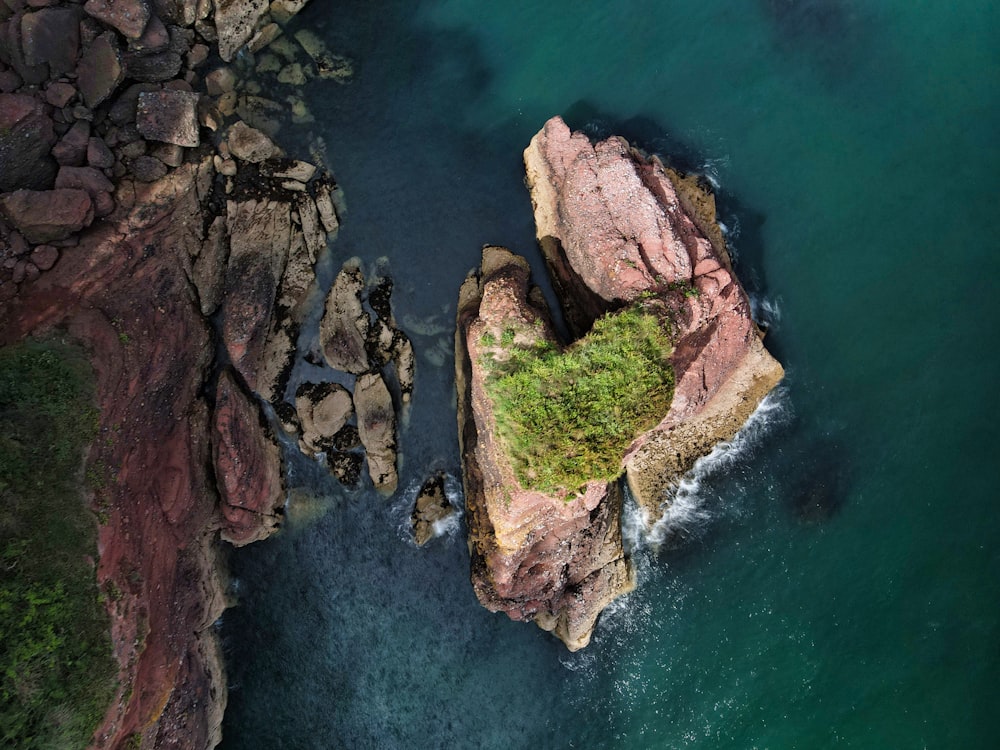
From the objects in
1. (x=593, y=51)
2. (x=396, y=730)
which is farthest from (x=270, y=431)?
(x=593, y=51)

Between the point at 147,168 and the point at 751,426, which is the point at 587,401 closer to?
the point at 751,426

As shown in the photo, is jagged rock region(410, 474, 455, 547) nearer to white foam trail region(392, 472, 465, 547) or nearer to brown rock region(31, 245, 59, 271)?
white foam trail region(392, 472, 465, 547)

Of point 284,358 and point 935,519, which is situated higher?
point 935,519

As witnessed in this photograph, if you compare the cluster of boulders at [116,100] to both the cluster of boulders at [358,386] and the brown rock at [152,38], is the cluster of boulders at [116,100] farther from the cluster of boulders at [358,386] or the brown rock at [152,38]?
the cluster of boulders at [358,386]

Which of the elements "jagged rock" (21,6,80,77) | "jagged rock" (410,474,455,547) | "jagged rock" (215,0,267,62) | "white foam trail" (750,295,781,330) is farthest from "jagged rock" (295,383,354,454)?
"white foam trail" (750,295,781,330)

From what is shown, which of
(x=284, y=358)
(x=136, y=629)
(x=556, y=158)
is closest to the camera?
(x=136, y=629)

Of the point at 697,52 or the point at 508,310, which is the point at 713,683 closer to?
the point at 508,310

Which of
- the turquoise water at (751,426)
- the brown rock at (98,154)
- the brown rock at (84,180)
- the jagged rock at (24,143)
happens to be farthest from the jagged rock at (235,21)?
the jagged rock at (24,143)
